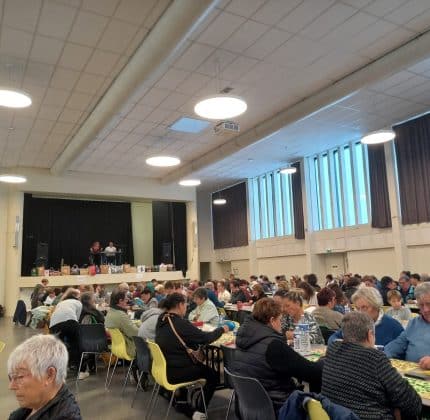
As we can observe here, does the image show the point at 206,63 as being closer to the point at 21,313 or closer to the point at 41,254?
the point at 21,313

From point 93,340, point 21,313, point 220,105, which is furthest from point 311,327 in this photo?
point 21,313

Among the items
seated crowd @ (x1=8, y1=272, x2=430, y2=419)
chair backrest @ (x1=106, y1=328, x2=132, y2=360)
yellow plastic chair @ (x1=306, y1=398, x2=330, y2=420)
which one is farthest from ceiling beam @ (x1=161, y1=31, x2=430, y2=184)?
yellow plastic chair @ (x1=306, y1=398, x2=330, y2=420)

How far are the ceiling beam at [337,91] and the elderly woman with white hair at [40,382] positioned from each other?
6.71m

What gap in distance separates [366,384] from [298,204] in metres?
12.5

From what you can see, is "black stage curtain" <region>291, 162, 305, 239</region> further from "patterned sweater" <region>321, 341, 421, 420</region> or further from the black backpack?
"patterned sweater" <region>321, 341, 421, 420</region>

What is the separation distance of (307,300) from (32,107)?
6.65 m

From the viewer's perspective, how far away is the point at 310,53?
21.6ft

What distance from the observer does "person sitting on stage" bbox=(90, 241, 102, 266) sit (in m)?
15.9

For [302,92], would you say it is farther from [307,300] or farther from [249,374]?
[249,374]

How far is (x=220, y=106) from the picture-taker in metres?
6.25

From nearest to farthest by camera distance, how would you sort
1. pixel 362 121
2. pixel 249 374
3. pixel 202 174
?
pixel 249 374 → pixel 362 121 → pixel 202 174

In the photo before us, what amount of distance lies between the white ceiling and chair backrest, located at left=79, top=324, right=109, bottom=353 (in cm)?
418

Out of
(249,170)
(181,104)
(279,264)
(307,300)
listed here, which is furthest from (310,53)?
(279,264)

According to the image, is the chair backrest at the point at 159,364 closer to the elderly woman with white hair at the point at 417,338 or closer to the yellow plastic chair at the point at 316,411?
the elderly woman with white hair at the point at 417,338
